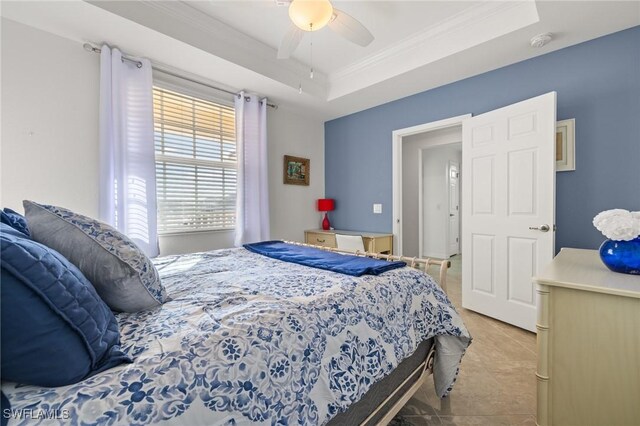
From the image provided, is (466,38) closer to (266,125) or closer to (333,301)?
(266,125)

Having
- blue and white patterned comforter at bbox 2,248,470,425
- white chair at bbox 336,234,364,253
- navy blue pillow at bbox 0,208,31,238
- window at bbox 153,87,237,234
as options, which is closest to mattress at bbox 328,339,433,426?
blue and white patterned comforter at bbox 2,248,470,425

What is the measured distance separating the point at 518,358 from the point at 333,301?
1874mm

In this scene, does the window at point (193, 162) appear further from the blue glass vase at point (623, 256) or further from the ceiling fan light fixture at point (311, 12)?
the blue glass vase at point (623, 256)

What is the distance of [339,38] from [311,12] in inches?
43.5

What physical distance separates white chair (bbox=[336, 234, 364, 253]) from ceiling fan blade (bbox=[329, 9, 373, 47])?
1.98 m

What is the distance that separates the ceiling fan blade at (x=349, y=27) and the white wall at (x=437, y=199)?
4.08 metres

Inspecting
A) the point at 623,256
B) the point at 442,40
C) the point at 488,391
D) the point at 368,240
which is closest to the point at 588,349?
the point at 623,256

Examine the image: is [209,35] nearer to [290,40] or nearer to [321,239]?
[290,40]

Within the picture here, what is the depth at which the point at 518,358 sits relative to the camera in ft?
6.68

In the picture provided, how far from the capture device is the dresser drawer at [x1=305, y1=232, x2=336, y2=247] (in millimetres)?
3750

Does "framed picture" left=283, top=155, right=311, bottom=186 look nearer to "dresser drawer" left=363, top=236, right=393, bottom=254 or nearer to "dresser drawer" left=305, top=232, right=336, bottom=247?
"dresser drawer" left=305, top=232, right=336, bottom=247

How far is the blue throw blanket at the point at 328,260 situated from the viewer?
1405 mm

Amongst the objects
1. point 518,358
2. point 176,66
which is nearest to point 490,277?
point 518,358

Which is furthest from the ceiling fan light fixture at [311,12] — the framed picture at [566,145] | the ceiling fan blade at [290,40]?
the framed picture at [566,145]
